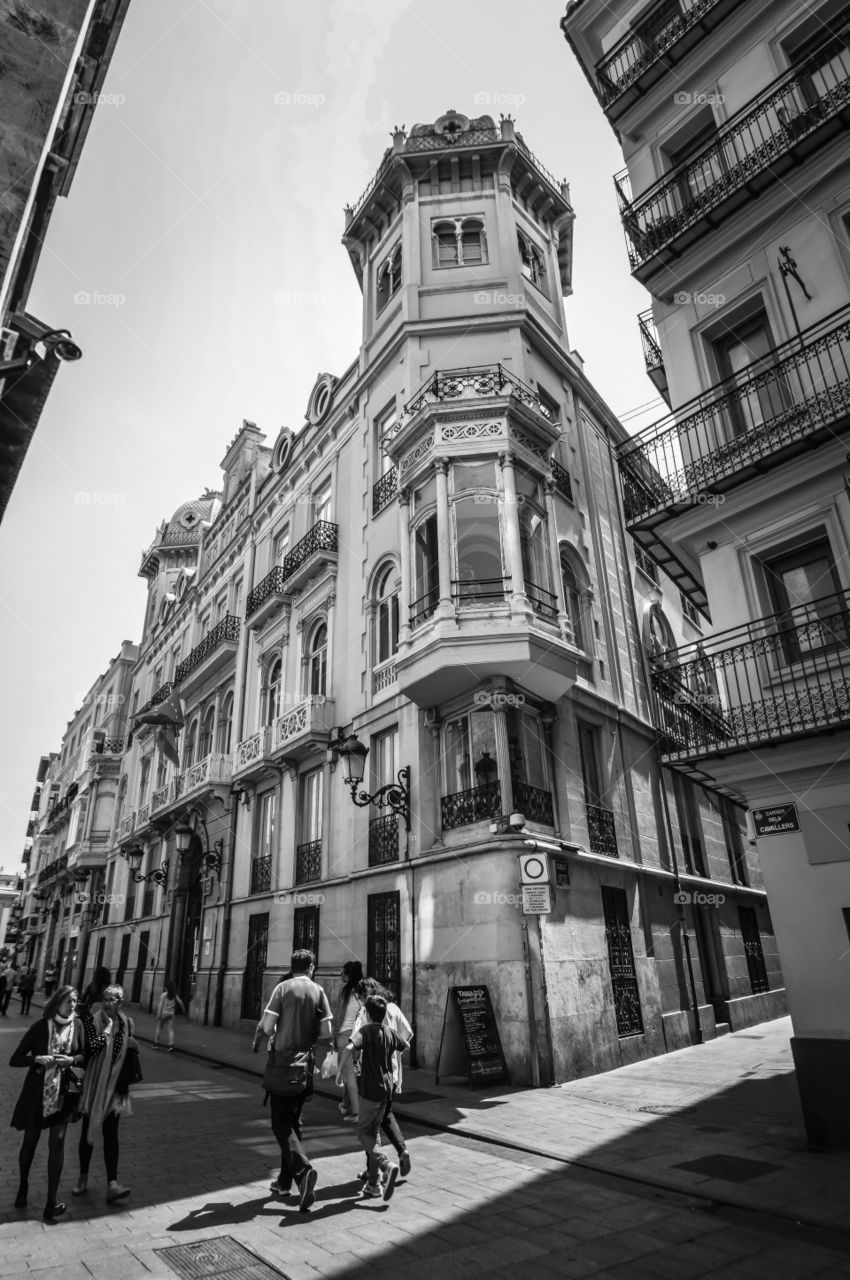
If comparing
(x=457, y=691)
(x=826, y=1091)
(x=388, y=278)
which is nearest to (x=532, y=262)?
(x=388, y=278)

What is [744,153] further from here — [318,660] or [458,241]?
[318,660]

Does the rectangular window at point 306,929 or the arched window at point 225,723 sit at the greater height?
the arched window at point 225,723

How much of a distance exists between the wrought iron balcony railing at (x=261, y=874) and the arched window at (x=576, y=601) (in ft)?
34.0

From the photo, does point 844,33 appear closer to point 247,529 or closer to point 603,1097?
point 603,1097

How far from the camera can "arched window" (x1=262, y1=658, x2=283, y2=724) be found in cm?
2235

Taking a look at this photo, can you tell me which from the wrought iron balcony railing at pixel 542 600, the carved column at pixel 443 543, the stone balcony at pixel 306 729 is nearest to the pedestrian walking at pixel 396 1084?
the carved column at pixel 443 543

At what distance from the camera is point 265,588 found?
76.5ft

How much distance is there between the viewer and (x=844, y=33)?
33.5 ft

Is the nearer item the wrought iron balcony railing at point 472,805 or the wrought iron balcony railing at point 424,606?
the wrought iron balcony railing at point 472,805

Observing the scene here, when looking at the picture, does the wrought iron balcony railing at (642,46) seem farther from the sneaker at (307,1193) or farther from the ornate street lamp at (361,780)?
the sneaker at (307,1193)

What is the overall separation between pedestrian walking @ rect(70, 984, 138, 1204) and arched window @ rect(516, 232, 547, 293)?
1937 centimetres

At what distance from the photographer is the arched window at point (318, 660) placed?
19750 millimetres

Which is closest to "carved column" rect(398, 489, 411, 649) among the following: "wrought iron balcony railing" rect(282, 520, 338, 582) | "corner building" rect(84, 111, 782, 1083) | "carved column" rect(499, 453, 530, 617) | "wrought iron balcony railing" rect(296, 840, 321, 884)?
"corner building" rect(84, 111, 782, 1083)

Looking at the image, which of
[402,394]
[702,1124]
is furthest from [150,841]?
[702,1124]
